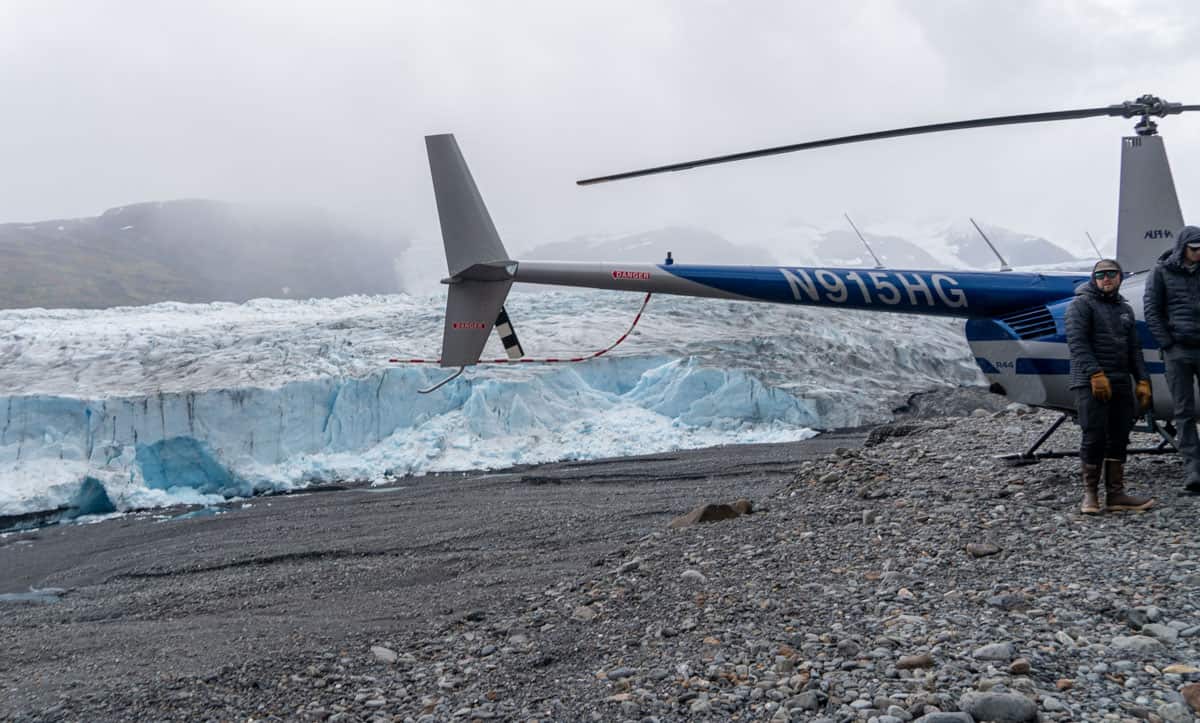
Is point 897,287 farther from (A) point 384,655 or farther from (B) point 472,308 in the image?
(A) point 384,655

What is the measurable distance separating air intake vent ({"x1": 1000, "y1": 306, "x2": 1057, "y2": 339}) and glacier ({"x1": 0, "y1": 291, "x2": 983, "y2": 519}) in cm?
1201

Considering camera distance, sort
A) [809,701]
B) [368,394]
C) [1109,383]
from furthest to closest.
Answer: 1. [368,394]
2. [1109,383]
3. [809,701]

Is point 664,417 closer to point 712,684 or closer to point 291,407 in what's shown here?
point 291,407

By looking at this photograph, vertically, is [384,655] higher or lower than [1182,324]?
lower

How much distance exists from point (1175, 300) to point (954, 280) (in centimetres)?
149

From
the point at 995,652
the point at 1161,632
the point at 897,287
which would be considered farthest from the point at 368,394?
the point at 1161,632

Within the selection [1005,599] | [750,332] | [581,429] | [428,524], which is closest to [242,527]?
[428,524]

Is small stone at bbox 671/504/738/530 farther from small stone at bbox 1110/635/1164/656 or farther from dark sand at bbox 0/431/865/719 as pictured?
small stone at bbox 1110/635/1164/656

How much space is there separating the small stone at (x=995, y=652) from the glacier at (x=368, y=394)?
14370mm

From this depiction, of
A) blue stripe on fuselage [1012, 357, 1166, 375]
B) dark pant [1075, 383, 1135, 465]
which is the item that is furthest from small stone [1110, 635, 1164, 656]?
blue stripe on fuselage [1012, 357, 1166, 375]

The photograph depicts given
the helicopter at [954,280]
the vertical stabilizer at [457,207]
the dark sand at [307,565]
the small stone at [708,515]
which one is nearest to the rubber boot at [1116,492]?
the helicopter at [954,280]

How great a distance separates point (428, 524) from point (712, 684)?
8.04 metres

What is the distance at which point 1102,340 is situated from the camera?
4.42 meters

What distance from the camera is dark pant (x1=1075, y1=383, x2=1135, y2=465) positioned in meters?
4.39
